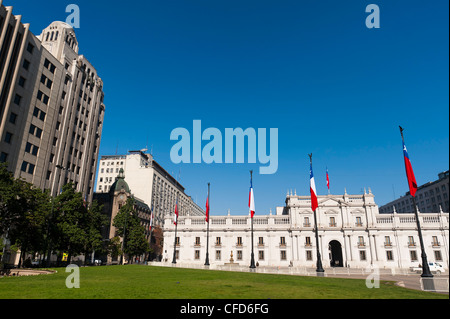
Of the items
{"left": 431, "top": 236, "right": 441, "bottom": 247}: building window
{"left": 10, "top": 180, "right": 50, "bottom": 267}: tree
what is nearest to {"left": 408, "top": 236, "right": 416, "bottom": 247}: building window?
{"left": 431, "top": 236, "right": 441, "bottom": 247}: building window

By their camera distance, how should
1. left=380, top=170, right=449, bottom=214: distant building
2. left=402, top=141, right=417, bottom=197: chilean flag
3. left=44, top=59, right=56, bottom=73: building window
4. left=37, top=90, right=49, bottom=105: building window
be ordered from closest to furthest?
left=402, top=141, right=417, bottom=197: chilean flag < left=37, top=90, right=49, bottom=105: building window < left=44, top=59, right=56, bottom=73: building window < left=380, top=170, right=449, bottom=214: distant building

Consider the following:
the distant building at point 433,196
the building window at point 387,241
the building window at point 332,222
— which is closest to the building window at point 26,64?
the building window at point 332,222

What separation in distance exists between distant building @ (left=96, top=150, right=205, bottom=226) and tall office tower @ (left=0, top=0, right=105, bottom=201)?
32.2 meters

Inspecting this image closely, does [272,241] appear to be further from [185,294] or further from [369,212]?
[185,294]

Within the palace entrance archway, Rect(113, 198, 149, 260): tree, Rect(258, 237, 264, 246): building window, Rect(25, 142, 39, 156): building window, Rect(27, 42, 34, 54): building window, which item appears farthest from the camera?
the palace entrance archway

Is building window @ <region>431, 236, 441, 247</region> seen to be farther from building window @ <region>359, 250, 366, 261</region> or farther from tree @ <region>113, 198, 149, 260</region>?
tree @ <region>113, 198, 149, 260</region>

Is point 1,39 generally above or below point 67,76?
below

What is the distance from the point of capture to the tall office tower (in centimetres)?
4588

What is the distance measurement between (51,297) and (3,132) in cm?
4344

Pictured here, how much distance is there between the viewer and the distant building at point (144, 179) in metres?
105

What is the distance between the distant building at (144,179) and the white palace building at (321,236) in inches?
1445

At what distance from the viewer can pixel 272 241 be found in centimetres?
6581
